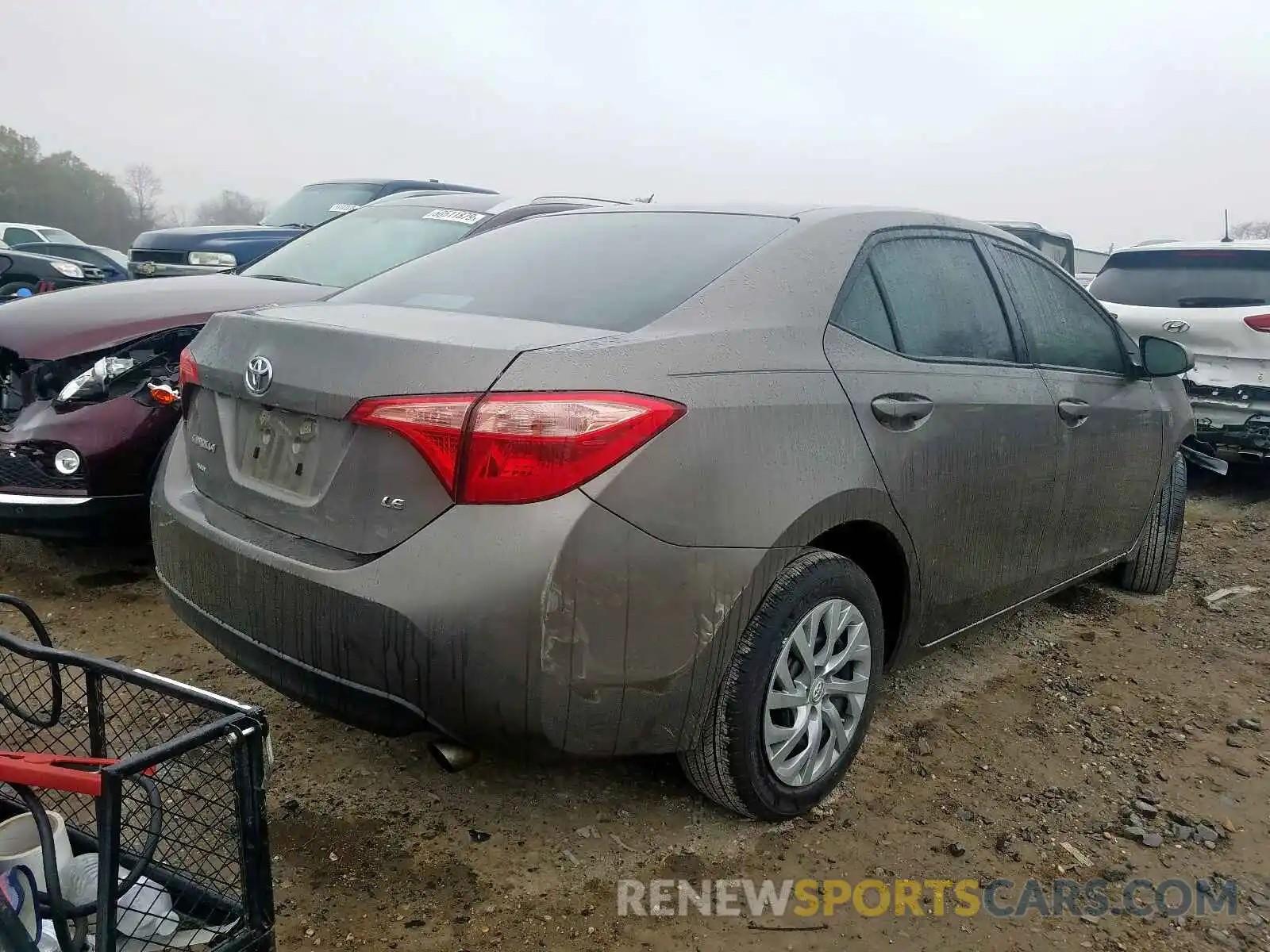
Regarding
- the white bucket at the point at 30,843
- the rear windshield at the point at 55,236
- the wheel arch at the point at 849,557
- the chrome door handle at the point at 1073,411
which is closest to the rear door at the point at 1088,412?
the chrome door handle at the point at 1073,411

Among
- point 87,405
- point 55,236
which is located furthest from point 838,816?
point 55,236

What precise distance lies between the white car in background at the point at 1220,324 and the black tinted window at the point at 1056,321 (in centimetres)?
304

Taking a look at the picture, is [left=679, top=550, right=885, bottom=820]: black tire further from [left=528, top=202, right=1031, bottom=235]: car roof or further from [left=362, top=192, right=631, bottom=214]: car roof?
[left=362, top=192, right=631, bottom=214]: car roof

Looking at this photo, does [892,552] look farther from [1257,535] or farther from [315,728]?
[1257,535]

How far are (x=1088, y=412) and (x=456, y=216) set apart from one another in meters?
3.27

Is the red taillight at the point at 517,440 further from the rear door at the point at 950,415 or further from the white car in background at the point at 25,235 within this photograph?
the white car in background at the point at 25,235

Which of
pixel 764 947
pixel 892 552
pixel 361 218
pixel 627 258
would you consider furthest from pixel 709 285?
pixel 361 218

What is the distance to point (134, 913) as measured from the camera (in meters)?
1.54

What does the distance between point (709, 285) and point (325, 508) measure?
1.00 meters

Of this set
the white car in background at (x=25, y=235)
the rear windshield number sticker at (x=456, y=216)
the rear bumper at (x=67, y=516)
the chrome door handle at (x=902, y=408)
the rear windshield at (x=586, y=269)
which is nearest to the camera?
the rear windshield at (x=586, y=269)

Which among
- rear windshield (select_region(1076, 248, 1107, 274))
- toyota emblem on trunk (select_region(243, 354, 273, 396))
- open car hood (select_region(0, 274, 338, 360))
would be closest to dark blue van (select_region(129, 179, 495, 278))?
open car hood (select_region(0, 274, 338, 360))

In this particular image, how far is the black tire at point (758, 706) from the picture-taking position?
2.18 metres

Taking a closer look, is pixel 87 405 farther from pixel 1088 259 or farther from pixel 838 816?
pixel 1088 259

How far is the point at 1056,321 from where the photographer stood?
3.38 metres
